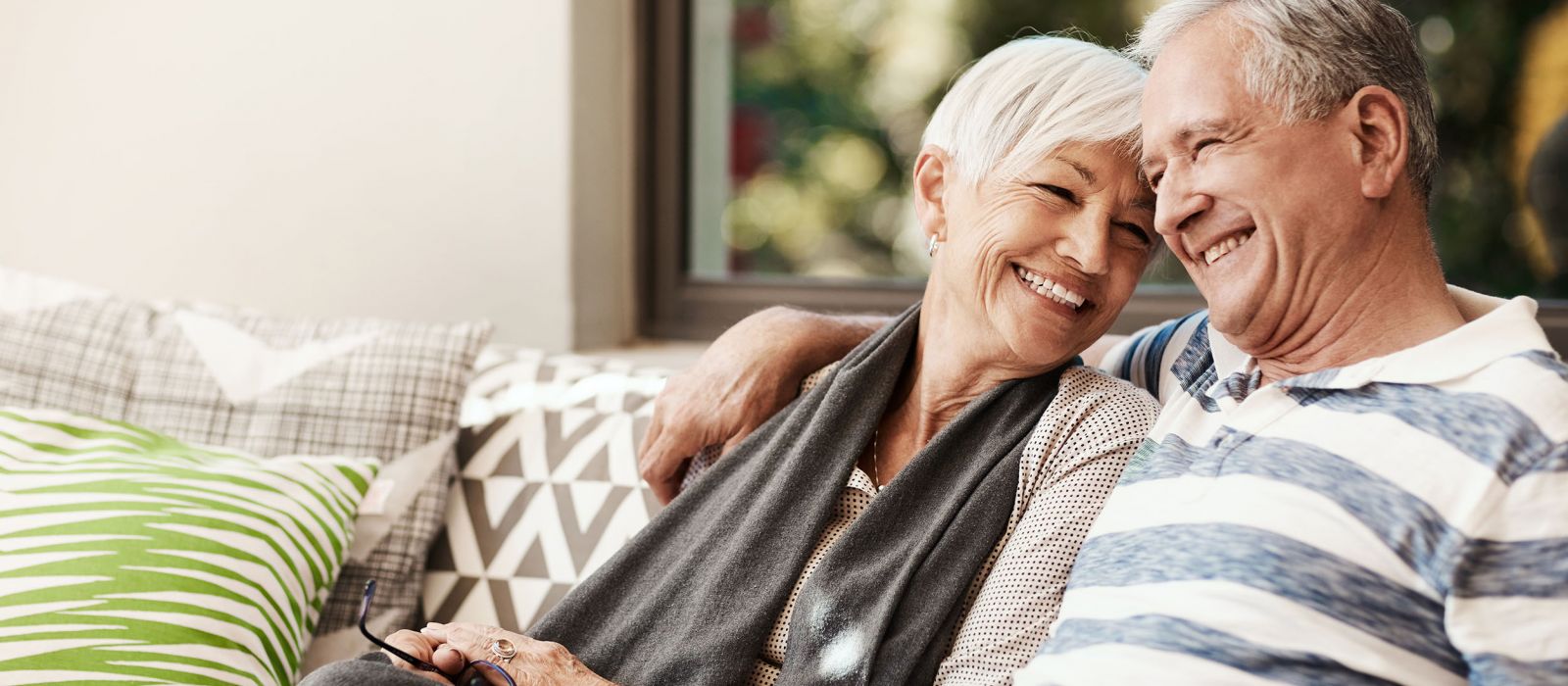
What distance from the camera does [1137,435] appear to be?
52.9 inches

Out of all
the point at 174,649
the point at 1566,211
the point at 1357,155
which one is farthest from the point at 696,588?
the point at 1566,211

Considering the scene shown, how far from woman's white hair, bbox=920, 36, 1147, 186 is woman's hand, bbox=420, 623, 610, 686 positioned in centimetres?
71

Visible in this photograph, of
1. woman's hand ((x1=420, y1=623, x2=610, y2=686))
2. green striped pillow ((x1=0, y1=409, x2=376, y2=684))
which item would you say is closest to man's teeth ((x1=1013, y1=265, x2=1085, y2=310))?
woman's hand ((x1=420, y1=623, x2=610, y2=686))

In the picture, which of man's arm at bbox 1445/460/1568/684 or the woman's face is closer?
man's arm at bbox 1445/460/1568/684

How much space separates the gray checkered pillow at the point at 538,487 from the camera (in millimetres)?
1799

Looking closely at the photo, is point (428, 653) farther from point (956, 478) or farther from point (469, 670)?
point (956, 478)

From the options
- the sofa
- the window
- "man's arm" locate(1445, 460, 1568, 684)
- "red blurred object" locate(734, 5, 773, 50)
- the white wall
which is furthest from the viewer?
"red blurred object" locate(734, 5, 773, 50)

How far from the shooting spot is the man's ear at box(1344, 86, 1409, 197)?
1105mm

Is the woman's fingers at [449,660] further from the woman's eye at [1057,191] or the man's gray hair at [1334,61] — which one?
the man's gray hair at [1334,61]

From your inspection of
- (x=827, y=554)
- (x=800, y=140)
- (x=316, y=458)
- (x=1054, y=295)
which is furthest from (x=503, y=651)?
(x=800, y=140)

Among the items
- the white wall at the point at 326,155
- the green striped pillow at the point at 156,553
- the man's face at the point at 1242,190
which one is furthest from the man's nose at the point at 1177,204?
the white wall at the point at 326,155

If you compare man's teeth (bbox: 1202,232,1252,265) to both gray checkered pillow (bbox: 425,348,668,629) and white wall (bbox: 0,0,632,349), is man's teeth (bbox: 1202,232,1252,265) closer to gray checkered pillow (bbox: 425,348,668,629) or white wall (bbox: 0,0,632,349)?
gray checkered pillow (bbox: 425,348,668,629)

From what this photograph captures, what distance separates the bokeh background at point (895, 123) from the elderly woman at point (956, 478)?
0.89 m

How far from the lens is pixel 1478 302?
1159 mm
